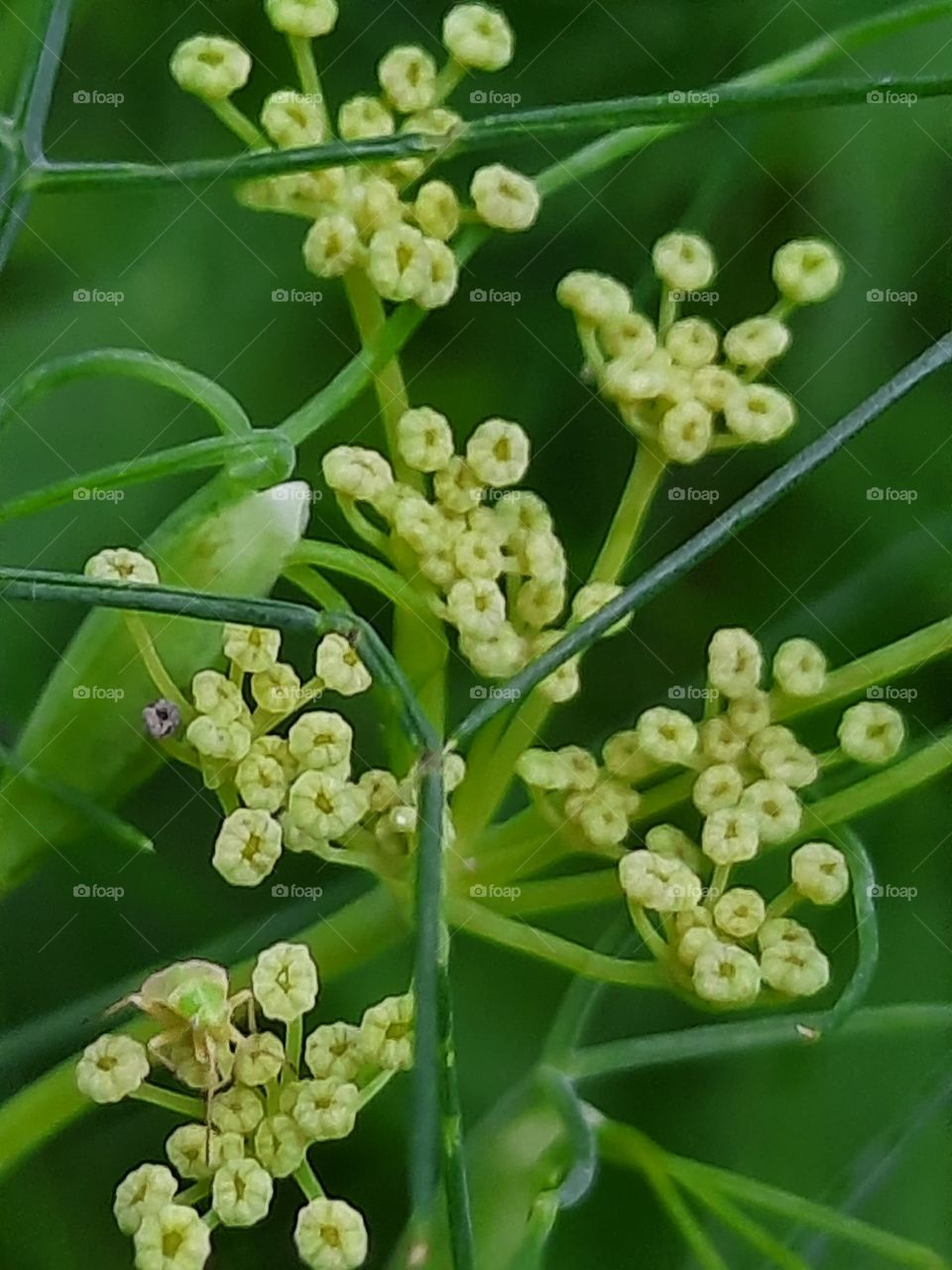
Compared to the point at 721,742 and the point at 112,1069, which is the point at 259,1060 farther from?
the point at 721,742

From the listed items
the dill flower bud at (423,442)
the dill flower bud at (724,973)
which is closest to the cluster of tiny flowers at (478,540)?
the dill flower bud at (423,442)

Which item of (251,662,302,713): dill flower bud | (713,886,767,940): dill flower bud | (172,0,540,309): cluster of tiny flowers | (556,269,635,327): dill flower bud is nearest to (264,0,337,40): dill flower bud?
(172,0,540,309): cluster of tiny flowers

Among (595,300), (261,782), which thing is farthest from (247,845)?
(595,300)

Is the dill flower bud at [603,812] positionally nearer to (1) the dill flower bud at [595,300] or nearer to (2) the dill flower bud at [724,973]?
(2) the dill flower bud at [724,973]

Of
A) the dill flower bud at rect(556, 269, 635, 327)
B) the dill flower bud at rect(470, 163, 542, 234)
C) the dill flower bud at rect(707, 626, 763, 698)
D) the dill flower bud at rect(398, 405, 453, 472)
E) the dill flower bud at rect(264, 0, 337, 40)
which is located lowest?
the dill flower bud at rect(707, 626, 763, 698)

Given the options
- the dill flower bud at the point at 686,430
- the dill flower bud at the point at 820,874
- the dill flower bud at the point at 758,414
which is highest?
the dill flower bud at the point at 758,414

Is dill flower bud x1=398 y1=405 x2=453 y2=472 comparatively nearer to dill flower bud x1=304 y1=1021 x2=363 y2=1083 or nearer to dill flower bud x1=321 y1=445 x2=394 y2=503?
dill flower bud x1=321 y1=445 x2=394 y2=503

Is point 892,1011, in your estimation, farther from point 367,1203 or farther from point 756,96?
point 756,96

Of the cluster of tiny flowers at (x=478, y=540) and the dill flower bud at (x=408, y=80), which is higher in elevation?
the dill flower bud at (x=408, y=80)
